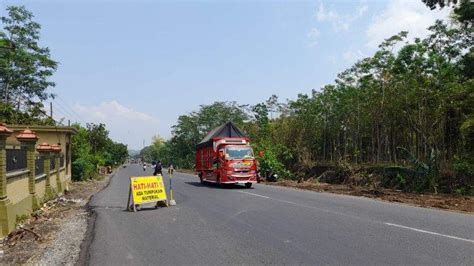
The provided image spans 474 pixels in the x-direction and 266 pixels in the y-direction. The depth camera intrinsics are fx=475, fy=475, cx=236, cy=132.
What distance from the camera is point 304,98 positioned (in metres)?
44.4

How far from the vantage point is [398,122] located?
31922 millimetres

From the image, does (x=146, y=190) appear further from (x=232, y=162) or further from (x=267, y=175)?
(x=267, y=175)

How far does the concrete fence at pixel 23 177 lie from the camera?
1180 cm

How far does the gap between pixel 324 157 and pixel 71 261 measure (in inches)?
1378

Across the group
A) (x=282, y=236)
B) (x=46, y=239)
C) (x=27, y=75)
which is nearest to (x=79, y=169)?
(x=27, y=75)

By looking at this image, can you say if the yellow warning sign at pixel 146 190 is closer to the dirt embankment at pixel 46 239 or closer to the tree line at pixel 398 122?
the dirt embankment at pixel 46 239

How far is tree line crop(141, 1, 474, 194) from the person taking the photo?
23.5 metres

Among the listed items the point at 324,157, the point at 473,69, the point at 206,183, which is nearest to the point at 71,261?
the point at 473,69

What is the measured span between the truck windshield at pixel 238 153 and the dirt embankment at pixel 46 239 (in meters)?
10.8

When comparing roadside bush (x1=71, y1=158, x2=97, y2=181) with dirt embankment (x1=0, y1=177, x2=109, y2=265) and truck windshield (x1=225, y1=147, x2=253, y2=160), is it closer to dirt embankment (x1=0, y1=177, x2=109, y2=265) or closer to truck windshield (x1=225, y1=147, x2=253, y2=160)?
truck windshield (x1=225, y1=147, x2=253, y2=160)

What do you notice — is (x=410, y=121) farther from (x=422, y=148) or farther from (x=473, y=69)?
(x=473, y=69)

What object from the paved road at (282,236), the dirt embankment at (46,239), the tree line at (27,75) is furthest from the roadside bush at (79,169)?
the paved road at (282,236)

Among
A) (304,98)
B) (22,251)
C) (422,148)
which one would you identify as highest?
(304,98)

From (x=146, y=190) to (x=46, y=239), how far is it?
5.55m
